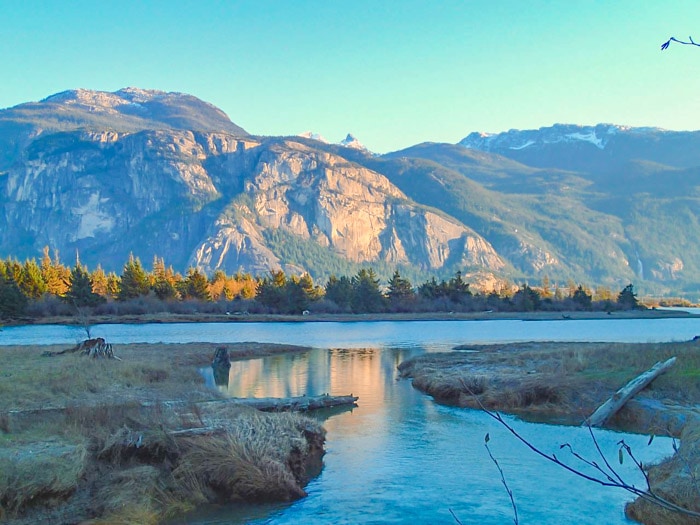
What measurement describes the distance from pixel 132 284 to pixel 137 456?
124 m

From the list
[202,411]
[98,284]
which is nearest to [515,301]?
[98,284]

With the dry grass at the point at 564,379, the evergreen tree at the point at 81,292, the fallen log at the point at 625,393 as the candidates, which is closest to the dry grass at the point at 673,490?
the fallen log at the point at 625,393

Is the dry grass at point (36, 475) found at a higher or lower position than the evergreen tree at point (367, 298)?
lower

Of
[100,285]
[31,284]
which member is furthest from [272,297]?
[31,284]

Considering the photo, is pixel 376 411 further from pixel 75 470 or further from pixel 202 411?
pixel 75 470

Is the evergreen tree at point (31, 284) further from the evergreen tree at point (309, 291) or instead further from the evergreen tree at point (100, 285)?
the evergreen tree at point (309, 291)

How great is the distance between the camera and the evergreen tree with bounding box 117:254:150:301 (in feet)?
446

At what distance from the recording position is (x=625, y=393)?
2838cm

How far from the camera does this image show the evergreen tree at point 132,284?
446ft

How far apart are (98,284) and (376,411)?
445ft

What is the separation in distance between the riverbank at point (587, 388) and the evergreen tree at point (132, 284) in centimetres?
10232

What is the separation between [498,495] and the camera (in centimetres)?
1841

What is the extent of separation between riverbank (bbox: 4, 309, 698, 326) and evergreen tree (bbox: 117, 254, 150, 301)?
17.2 meters

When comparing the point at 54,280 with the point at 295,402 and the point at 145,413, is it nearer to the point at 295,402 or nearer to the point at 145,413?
the point at 295,402
